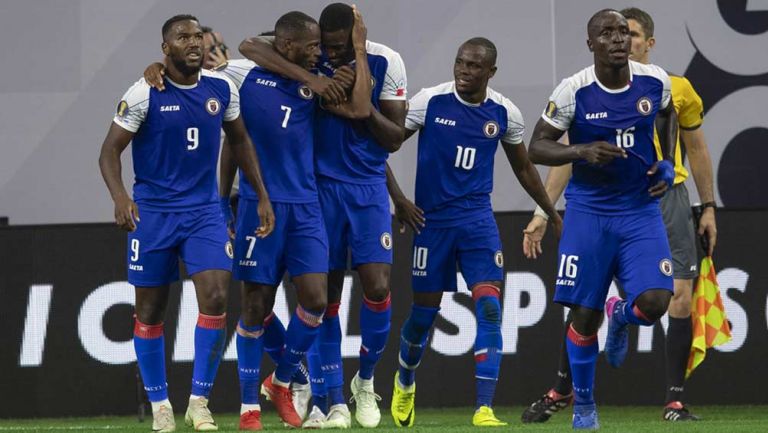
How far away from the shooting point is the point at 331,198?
28.9 feet

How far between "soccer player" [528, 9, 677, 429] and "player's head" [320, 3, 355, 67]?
119 cm

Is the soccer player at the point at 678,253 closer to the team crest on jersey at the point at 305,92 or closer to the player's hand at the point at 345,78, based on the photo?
the player's hand at the point at 345,78

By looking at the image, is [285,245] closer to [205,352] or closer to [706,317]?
[205,352]

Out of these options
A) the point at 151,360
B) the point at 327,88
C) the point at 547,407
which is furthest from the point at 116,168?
the point at 547,407

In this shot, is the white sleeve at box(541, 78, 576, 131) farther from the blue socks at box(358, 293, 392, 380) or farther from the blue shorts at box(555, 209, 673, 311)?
the blue socks at box(358, 293, 392, 380)

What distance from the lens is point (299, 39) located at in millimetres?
8430

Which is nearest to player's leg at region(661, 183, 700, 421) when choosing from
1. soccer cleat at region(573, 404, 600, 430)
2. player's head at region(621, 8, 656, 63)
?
player's head at region(621, 8, 656, 63)

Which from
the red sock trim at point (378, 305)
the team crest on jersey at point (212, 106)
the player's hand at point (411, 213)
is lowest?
the red sock trim at point (378, 305)

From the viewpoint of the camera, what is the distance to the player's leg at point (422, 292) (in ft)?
30.3

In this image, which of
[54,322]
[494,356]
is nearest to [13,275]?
[54,322]

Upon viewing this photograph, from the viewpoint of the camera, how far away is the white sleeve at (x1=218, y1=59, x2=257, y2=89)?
8562 mm

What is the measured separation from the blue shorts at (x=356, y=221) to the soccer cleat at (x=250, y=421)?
107cm

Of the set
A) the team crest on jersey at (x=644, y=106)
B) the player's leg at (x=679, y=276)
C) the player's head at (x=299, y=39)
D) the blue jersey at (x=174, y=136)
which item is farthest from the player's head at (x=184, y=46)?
the player's leg at (x=679, y=276)

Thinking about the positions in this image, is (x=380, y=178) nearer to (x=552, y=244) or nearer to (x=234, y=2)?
(x=552, y=244)
